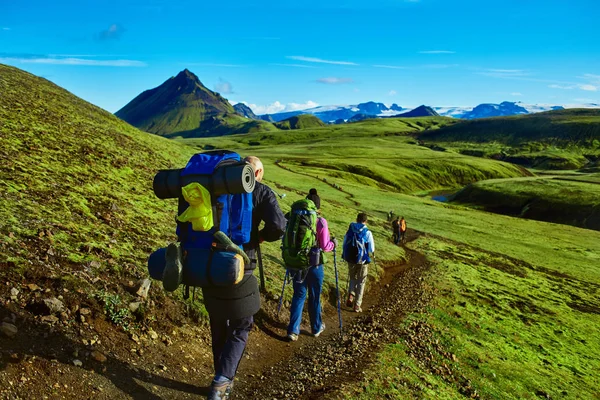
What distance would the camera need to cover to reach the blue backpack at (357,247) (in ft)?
55.9

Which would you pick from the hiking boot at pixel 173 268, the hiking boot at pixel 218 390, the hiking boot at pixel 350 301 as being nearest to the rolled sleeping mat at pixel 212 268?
the hiking boot at pixel 173 268

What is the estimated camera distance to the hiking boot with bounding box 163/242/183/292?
7.20m

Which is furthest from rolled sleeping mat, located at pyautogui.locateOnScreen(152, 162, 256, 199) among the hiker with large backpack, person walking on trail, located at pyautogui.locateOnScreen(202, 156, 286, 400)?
person walking on trail, located at pyautogui.locateOnScreen(202, 156, 286, 400)

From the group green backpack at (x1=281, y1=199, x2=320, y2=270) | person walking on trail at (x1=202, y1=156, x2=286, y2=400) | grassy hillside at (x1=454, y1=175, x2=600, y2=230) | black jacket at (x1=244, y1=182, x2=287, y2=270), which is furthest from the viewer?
grassy hillside at (x1=454, y1=175, x2=600, y2=230)

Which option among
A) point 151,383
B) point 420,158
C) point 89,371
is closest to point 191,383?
point 151,383

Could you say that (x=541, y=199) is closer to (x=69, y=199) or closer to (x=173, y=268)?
(x=69, y=199)

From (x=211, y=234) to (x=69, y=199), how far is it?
1128 centimetres

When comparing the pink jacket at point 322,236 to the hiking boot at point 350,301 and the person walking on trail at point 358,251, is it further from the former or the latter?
the hiking boot at point 350,301

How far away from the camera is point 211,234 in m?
7.36

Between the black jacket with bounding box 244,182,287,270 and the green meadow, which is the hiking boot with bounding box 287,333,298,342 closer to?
the green meadow

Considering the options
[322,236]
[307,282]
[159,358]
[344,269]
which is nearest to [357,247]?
[322,236]

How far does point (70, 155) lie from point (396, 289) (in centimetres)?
1997

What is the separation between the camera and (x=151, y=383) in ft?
27.6

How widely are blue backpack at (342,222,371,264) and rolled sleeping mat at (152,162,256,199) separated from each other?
1064 centimetres
